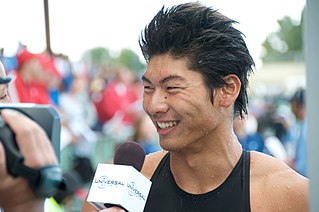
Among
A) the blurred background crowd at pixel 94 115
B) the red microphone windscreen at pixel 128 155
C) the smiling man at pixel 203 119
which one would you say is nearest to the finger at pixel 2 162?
the red microphone windscreen at pixel 128 155

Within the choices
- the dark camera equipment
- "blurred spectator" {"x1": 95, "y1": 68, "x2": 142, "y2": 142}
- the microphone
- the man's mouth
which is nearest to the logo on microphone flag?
the microphone

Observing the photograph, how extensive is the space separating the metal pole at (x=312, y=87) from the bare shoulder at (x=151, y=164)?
1428 mm

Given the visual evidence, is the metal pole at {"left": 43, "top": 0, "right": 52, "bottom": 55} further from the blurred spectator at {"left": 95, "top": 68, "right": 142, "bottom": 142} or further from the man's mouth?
the man's mouth

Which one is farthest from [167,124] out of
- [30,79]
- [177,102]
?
[30,79]

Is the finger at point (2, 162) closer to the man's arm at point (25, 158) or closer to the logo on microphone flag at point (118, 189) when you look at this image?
the man's arm at point (25, 158)

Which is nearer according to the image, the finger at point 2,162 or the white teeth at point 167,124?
the finger at point 2,162

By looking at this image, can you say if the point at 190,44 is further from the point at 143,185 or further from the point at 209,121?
the point at 143,185

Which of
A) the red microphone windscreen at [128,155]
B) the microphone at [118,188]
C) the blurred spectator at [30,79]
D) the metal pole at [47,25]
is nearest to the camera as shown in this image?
the microphone at [118,188]

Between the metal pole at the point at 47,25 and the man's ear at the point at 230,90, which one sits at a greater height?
A: the man's ear at the point at 230,90

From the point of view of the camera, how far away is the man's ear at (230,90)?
3438mm

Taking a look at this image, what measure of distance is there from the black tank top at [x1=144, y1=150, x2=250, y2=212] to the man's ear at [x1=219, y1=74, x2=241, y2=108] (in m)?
0.27

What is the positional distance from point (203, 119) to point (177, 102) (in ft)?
0.54

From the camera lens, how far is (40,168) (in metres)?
1.89

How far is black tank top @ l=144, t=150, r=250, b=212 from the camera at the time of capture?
3316mm
